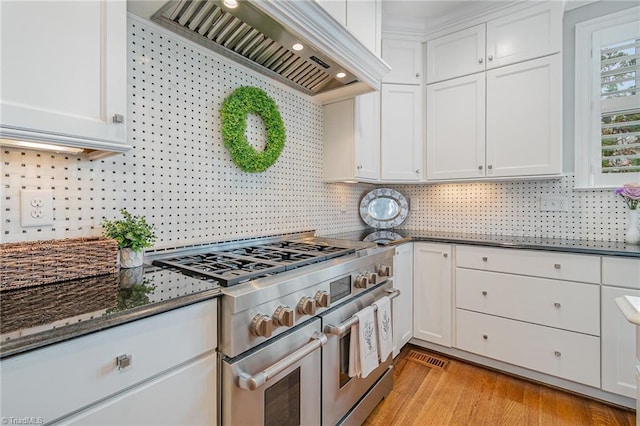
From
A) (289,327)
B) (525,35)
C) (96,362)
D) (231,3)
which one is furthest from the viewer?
(525,35)

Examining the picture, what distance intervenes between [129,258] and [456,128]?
2.47 metres

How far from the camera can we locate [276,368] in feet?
3.38

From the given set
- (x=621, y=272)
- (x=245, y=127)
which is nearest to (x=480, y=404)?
(x=621, y=272)

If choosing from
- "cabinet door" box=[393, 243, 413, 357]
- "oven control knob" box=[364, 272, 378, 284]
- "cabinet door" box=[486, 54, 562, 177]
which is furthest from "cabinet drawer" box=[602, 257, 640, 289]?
"oven control knob" box=[364, 272, 378, 284]

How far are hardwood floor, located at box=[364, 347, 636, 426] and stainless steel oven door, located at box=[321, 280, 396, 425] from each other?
0.36m

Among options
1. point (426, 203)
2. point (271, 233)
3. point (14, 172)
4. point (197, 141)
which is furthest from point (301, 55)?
point (426, 203)

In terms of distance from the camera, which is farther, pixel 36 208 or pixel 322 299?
pixel 322 299

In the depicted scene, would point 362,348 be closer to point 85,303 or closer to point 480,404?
point 480,404

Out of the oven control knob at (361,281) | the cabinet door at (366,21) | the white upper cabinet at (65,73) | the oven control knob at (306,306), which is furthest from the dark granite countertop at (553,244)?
the white upper cabinet at (65,73)

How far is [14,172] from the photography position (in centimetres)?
104

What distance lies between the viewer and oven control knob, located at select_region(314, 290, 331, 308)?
1.25m

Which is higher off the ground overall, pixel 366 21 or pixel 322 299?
pixel 366 21

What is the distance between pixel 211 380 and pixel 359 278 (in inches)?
32.7

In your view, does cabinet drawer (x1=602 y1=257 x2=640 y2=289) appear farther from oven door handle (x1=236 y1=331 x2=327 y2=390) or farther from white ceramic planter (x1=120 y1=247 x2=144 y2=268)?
white ceramic planter (x1=120 y1=247 x2=144 y2=268)
